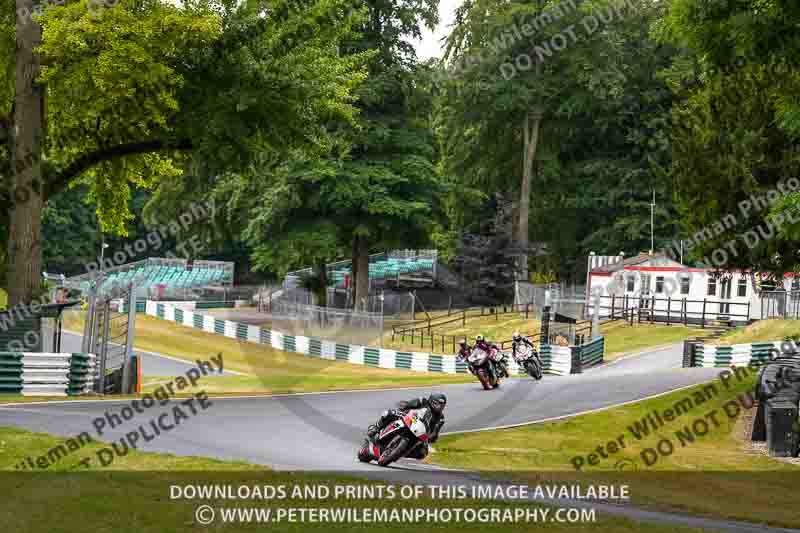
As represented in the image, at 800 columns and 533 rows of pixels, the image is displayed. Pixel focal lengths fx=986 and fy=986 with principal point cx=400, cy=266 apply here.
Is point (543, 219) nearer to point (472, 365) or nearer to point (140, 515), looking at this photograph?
point (472, 365)

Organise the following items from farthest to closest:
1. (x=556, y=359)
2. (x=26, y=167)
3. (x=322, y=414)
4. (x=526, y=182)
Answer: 1. (x=526, y=182)
2. (x=556, y=359)
3. (x=26, y=167)
4. (x=322, y=414)

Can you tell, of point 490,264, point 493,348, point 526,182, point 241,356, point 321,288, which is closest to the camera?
point 493,348

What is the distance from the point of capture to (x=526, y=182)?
6253 centimetres

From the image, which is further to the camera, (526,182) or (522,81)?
(522,81)

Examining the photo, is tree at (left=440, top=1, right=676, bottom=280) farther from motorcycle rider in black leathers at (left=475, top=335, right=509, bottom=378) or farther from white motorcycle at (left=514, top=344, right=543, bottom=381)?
motorcycle rider in black leathers at (left=475, top=335, right=509, bottom=378)

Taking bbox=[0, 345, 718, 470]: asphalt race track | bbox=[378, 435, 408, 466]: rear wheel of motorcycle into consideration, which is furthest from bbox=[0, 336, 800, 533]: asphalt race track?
bbox=[378, 435, 408, 466]: rear wheel of motorcycle

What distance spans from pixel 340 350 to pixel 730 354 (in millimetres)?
18549

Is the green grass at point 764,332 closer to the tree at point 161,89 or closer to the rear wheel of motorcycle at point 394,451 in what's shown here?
→ the tree at point 161,89

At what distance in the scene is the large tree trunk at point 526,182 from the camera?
60625 millimetres

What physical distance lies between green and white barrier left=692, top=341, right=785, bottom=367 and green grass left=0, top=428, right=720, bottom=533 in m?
25.2

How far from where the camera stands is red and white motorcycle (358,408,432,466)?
13102 mm

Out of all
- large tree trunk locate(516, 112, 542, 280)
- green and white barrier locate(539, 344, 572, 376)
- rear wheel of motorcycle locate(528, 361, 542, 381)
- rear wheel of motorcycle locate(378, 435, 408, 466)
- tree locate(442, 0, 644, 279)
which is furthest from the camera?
tree locate(442, 0, 644, 279)

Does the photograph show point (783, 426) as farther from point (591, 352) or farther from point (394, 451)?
point (591, 352)

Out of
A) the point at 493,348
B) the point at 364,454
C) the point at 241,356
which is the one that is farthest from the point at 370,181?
the point at 364,454
